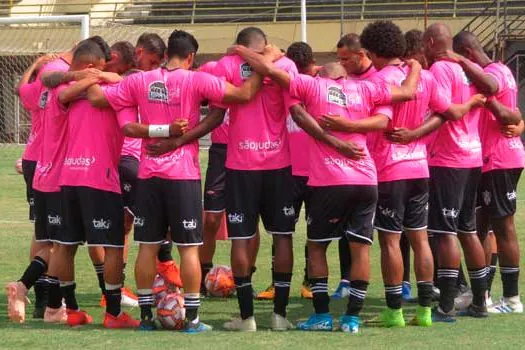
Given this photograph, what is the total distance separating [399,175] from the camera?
891cm

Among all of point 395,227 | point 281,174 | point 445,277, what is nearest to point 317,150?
point 281,174

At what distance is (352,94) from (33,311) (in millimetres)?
3554

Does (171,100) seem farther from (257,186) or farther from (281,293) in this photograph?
(281,293)

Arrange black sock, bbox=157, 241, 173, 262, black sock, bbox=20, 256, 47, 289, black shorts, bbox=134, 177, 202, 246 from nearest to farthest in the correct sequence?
black shorts, bbox=134, 177, 202, 246 → black sock, bbox=20, 256, 47, 289 → black sock, bbox=157, 241, 173, 262

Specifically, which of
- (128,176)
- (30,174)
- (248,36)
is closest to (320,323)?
(248,36)

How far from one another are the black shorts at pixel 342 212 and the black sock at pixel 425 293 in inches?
27.3

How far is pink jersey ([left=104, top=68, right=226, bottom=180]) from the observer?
8.55 m

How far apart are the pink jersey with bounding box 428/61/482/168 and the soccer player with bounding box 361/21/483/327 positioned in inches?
7.8

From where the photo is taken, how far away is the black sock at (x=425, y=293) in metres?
8.95

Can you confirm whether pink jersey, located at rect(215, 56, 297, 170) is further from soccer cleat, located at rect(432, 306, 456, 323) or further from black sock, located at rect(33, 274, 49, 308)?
black sock, located at rect(33, 274, 49, 308)

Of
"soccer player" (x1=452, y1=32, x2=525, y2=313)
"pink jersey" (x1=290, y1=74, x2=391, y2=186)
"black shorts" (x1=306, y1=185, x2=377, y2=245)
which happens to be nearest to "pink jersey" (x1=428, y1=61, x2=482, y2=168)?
"soccer player" (x1=452, y1=32, x2=525, y2=313)

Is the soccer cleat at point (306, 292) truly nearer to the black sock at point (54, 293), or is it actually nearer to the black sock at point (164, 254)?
the black sock at point (164, 254)

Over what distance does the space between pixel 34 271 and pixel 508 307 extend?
13.5ft

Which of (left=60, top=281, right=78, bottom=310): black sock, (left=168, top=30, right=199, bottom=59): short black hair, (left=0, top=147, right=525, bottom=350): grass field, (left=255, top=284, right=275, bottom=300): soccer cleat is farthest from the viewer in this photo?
(left=255, top=284, right=275, bottom=300): soccer cleat
